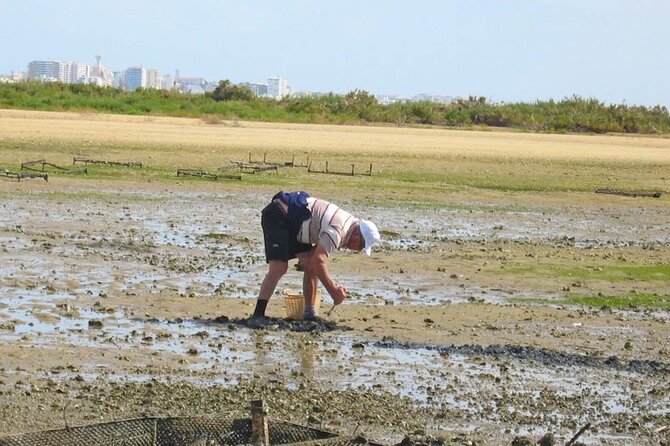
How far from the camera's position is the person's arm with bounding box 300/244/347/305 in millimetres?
12422

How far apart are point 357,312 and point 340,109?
169 ft

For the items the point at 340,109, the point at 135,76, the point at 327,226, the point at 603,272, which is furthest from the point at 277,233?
the point at 135,76

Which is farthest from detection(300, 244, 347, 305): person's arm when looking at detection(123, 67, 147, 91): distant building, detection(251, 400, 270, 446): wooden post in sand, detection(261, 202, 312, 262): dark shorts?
detection(123, 67, 147, 91): distant building

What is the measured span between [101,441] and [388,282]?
818cm

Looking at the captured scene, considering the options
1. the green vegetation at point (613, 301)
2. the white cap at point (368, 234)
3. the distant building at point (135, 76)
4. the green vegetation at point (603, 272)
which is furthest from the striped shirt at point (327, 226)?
the distant building at point (135, 76)

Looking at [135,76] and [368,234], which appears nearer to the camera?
[368,234]

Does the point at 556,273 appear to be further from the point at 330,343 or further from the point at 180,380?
the point at 180,380

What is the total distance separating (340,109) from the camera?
6488cm

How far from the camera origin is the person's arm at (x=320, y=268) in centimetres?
1242

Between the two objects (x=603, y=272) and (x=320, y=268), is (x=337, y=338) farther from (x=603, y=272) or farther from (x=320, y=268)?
(x=603, y=272)

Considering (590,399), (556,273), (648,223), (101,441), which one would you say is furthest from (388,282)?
(648,223)

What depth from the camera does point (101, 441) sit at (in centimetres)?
791

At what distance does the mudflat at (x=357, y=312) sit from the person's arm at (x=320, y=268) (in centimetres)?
31

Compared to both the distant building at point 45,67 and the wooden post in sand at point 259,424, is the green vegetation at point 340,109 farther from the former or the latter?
the distant building at point 45,67
